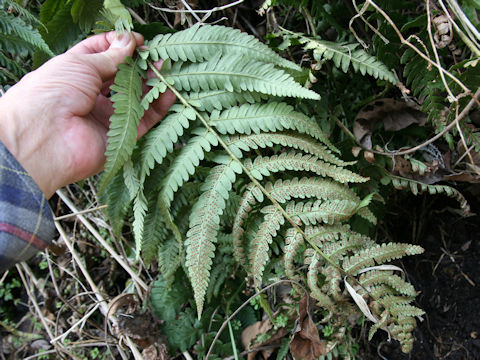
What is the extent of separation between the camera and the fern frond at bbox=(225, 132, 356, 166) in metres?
1.35

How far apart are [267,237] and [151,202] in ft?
1.78

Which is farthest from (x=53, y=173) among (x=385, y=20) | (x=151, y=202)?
(x=385, y=20)

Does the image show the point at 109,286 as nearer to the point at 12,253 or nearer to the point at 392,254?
the point at 12,253

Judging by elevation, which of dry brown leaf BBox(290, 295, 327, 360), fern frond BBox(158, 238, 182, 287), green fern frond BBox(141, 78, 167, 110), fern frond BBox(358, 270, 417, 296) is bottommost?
dry brown leaf BBox(290, 295, 327, 360)

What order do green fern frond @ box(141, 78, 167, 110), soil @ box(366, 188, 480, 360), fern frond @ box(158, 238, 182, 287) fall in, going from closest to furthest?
1. green fern frond @ box(141, 78, 167, 110)
2. fern frond @ box(158, 238, 182, 287)
3. soil @ box(366, 188, 480, 360)

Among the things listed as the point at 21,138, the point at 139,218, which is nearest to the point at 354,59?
the point at 139,218

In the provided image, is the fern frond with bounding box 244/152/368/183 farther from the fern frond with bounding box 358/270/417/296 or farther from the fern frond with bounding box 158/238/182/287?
the fern frond with bounding box 158/238/182/287

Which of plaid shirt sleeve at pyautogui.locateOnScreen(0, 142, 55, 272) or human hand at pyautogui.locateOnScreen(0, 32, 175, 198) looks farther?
human hand at pyautogui.locateOnScreen(0, 32, 175, 198)

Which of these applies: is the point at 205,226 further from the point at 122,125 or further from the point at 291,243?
the point at 122,125

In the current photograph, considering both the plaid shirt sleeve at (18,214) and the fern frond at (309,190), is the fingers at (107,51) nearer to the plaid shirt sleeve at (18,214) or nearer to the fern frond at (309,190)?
the plaid shirt sleeve at (18,214)

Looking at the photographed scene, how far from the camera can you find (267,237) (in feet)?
4.33

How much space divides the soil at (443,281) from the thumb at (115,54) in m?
1.53

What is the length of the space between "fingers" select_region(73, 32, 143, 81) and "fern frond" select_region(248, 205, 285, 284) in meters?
0.80

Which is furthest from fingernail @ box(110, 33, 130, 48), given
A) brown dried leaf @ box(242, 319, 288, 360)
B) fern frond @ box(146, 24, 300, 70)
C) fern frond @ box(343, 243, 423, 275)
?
brown dried leaf @ box(242, 319, 288, 360)
